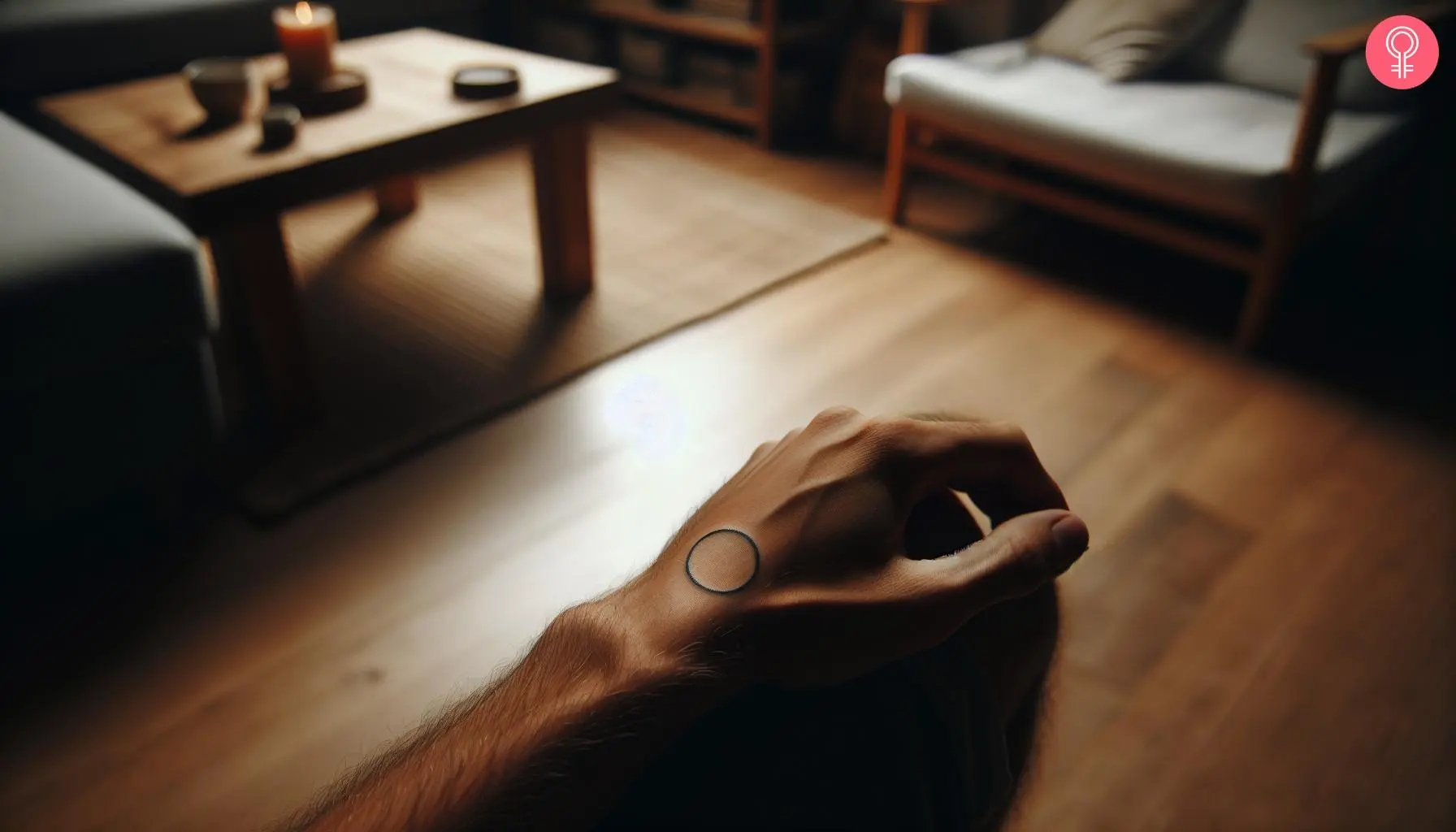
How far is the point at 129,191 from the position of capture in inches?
58.7

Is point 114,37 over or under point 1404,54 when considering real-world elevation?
under

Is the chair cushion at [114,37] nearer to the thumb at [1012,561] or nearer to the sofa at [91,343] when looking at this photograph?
the sofa at [91,343]

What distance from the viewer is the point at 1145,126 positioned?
1963 millimetres

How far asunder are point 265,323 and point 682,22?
1.83 meters

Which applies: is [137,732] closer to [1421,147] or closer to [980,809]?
[980,809]

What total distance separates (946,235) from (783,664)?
2.28 meters

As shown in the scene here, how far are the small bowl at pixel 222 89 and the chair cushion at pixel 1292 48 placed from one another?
1998 millimetres

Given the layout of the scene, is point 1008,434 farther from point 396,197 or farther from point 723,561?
point 396,197

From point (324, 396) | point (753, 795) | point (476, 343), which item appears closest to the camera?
point (753, 795)

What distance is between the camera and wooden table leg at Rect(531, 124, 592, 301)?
195 cm

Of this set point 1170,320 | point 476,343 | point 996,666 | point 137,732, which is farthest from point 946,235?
point 996,666

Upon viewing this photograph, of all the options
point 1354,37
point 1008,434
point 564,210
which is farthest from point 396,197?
point 1008,434

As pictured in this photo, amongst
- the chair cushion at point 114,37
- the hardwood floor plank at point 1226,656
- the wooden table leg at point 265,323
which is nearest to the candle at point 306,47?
the wooden table leg at point 265,323

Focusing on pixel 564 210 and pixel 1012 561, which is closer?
pixel 1012 561
